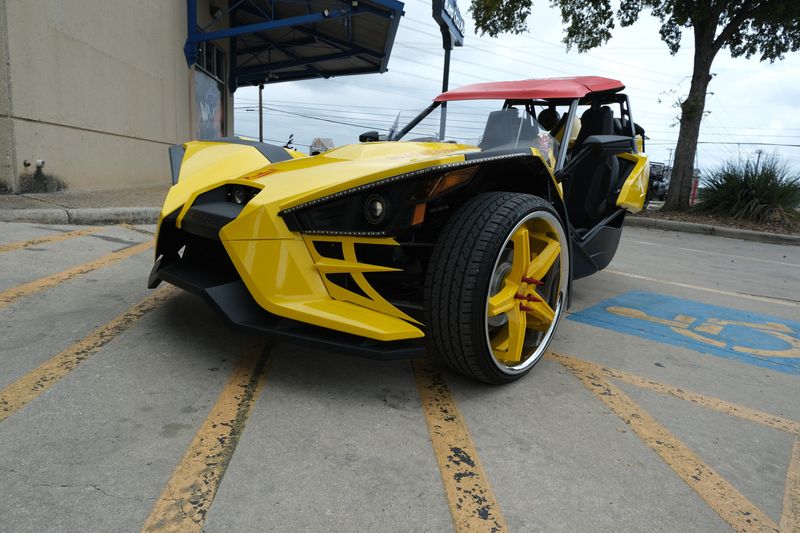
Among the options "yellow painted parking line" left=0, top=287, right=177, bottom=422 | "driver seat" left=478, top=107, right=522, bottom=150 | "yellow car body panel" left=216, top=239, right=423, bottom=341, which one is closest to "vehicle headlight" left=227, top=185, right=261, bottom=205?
"yellow car body panel" left=216, top=239, right=423, bottom=341

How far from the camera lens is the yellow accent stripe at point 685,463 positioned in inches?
58.0

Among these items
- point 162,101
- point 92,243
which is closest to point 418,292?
point 92,243

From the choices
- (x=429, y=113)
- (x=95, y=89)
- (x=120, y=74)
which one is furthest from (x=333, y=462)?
(x=120, y=74)

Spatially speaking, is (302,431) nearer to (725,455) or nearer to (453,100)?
(725,455)

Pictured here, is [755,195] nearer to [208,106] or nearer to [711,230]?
[711,230]

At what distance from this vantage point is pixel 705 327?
336cm

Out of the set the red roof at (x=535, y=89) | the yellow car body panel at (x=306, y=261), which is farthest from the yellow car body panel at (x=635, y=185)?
the yellow car body panel at (x=306, y=261)

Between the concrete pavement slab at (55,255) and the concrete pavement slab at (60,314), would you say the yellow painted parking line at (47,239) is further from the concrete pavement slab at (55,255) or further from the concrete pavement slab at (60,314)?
Result: the concrete pavement slab at (60,314)

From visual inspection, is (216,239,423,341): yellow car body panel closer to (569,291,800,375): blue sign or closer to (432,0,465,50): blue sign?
(569,291,800,375): blue sign

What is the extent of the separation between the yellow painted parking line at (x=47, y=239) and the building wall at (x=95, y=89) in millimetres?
1999

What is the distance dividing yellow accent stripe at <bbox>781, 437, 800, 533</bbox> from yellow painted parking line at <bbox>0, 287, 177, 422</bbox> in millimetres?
2438

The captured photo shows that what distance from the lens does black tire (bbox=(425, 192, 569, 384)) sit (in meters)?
1.93

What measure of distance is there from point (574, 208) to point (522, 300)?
1.79m

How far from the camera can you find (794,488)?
1.64m
